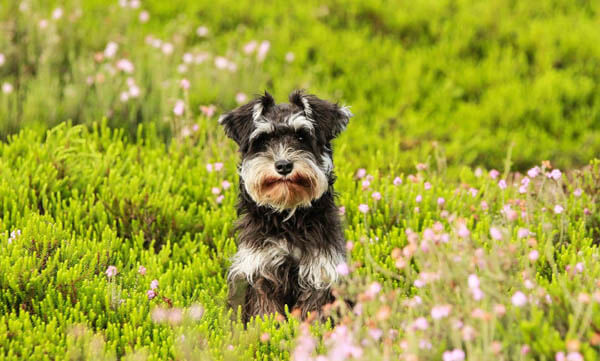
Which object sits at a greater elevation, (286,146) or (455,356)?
(286,146)

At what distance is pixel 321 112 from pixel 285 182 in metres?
0.69

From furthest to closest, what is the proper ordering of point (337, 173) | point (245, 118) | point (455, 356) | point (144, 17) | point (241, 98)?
point (144, 17)
point (241, 98)
point (337, 173)
point (245, 118)
point (455, 356)

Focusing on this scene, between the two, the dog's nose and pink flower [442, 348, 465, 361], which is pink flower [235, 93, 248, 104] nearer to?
the dog's nose

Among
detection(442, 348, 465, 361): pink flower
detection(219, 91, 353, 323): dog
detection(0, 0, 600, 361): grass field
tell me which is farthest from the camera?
detection(219, 91, 353, 323): dog

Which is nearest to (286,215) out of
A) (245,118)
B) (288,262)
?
(288,262)

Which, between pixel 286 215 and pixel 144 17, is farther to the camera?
pixel 144 17

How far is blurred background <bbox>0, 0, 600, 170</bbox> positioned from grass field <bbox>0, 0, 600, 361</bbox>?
0.12ft

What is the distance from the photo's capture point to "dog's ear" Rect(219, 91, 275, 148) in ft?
16.4

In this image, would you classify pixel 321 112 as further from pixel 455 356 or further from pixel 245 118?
pixel 455 356

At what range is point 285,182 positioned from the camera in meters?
4.69

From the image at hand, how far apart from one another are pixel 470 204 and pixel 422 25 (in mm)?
5329

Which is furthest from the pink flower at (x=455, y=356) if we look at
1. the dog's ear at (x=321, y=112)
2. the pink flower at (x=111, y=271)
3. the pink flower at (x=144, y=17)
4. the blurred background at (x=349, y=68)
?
the pink flower at (x=144, y=17)

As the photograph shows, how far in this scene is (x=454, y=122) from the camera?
937cm

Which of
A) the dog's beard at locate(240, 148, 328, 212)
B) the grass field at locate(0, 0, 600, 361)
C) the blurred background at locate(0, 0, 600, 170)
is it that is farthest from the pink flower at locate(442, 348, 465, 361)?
the blurred background at locate(0, 0, 600, 170)
